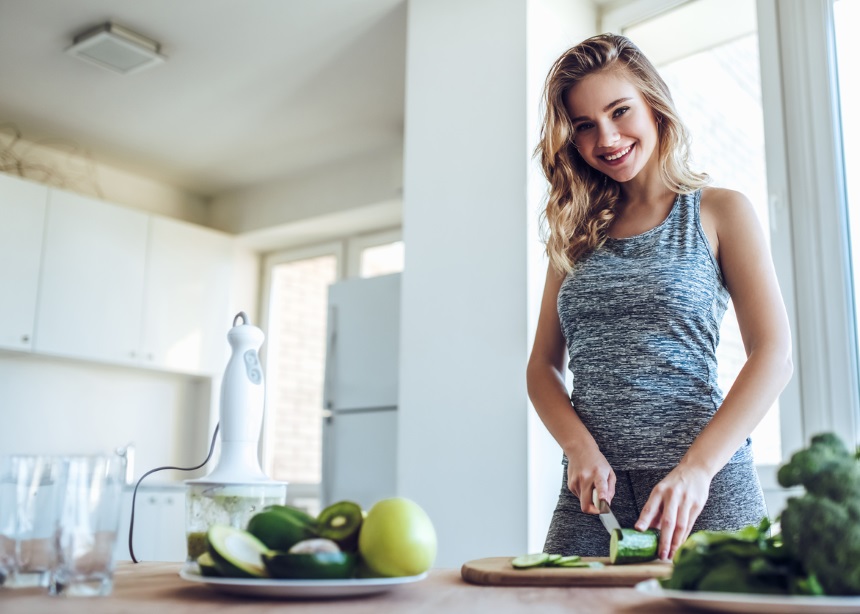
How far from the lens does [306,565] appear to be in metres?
0.69

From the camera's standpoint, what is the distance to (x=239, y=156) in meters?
4.87

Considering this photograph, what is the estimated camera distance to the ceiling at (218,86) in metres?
3.46

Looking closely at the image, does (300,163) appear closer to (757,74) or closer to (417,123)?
(417,123)

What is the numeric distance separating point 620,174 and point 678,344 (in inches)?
12.3

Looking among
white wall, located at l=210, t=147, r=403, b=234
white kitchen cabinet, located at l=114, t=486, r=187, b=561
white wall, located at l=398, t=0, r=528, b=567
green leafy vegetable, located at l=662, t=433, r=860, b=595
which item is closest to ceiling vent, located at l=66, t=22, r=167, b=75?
white wall, located at l=398, t=0, r=528, b=567

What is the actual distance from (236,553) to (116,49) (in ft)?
11.1

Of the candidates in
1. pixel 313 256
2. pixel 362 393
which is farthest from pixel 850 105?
pixel 313 256

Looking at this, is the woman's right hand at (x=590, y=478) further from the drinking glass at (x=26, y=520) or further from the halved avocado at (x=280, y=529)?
the drinking glass at (x=26, y=520)

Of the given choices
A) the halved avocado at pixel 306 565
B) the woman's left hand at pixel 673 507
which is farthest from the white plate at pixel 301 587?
the woman's left hand at pixel 673 507

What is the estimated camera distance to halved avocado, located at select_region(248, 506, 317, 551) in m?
0.75

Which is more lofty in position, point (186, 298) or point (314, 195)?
point (314, 195)

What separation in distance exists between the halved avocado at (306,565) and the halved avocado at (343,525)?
0.04m

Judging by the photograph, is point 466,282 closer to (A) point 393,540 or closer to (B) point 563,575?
(B) point 563,575

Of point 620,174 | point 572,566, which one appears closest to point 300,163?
point 620,174
